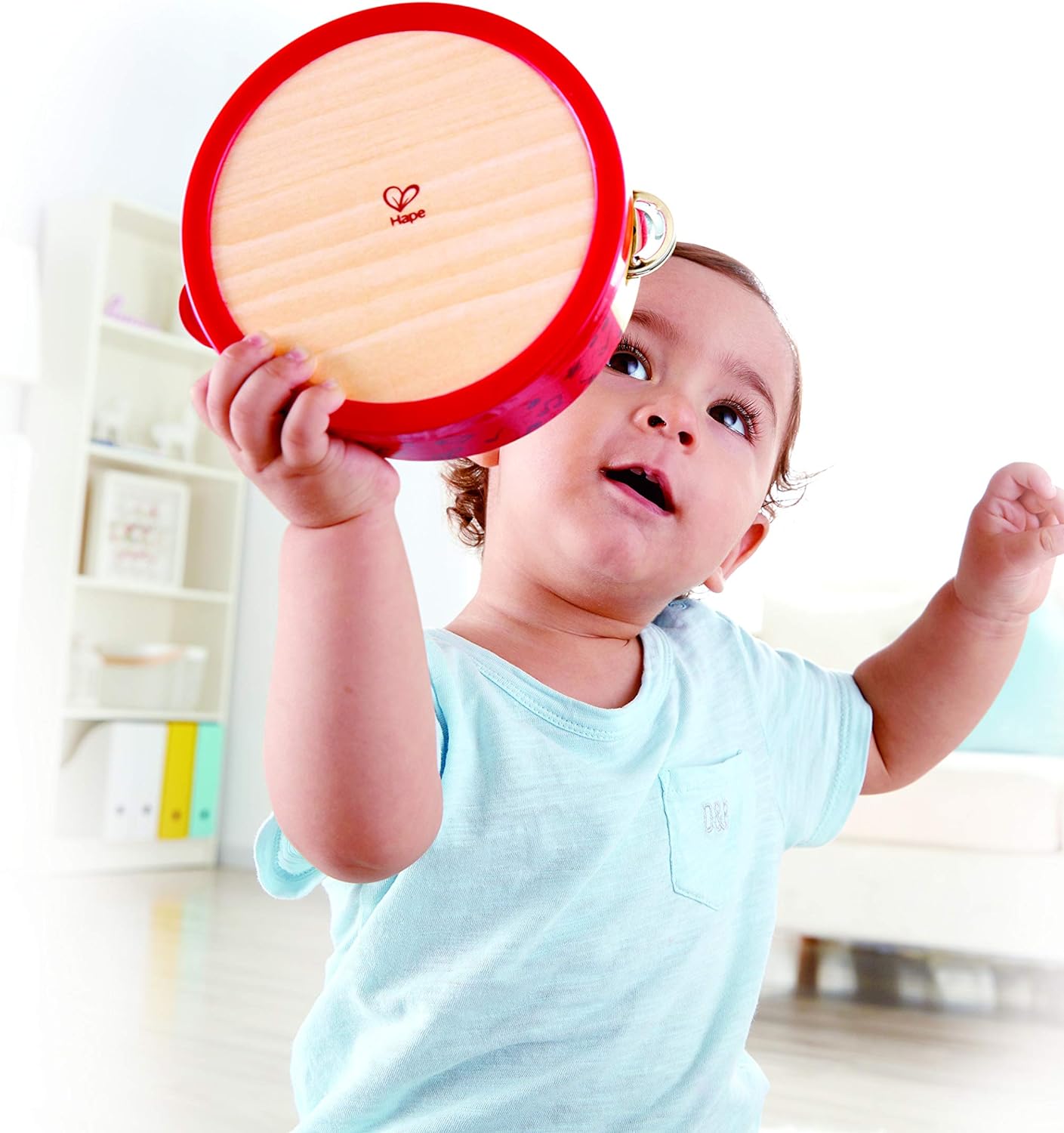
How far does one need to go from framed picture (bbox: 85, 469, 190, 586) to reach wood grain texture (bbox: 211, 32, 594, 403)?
345cm

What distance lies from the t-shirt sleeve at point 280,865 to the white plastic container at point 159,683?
11.4ft

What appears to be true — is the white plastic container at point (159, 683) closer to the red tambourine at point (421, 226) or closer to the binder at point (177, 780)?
the binder at point (177, 780)

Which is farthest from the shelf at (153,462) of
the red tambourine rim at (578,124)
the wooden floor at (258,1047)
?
the red tambourine rim at (578,124)

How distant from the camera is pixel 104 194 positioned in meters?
3.95

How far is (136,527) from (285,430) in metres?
3.62

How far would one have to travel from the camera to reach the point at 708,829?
77cm

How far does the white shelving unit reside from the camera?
3.67 meters

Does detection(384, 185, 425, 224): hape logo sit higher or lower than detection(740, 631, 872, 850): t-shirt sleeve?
higher

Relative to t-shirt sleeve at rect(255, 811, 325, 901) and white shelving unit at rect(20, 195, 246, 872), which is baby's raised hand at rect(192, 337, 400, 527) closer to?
t-shirt sleeve at rect(255, 811, 325, 901)

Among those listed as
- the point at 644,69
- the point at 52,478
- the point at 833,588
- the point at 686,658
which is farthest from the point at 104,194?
the point at 686,658

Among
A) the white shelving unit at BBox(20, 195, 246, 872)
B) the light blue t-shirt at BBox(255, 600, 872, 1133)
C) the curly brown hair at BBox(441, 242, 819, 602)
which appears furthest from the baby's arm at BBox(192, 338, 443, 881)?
the white shelving unit at BBox(20, 195, 246, 872)

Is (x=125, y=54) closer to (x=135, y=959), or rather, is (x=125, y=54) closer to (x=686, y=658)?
(x=135, y=959)

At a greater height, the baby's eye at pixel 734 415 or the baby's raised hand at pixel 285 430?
the baby's eye at pixel 734 415

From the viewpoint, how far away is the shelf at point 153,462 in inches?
147
